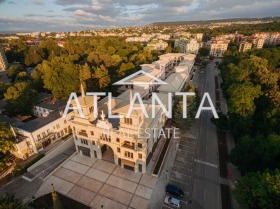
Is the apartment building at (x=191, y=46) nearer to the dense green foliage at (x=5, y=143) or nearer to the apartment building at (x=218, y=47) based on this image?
the apartment building at (x=218, y=47)

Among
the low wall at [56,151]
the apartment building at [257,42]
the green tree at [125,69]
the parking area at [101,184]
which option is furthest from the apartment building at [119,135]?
the apartment building at [257,42]

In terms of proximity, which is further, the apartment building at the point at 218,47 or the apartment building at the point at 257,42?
the apartment building at the point at 257,42

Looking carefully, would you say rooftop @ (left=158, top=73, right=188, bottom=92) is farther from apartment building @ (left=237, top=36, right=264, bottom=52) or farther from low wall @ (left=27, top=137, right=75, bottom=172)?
apartment building @ (left=237, top=36, right=264, bottom=52)

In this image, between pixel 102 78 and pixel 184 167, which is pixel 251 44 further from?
pixel 184 167

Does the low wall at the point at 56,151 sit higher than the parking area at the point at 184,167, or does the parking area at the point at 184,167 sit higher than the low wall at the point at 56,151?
the low wall at the point at 56,151

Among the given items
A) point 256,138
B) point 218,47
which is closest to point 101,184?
point 256,138

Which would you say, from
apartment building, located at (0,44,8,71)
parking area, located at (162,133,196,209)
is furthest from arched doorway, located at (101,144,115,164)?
apartment building, located at (0,44,8,71)
